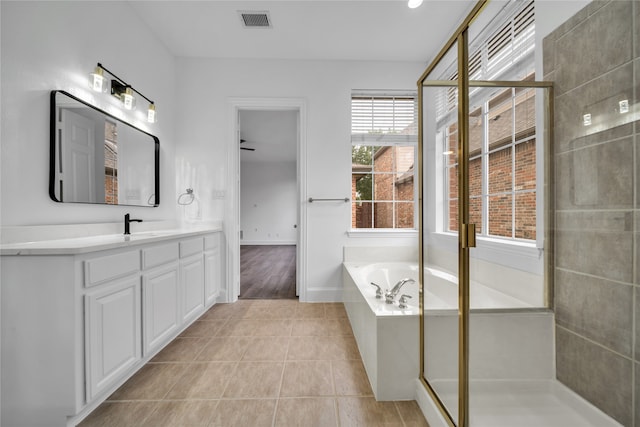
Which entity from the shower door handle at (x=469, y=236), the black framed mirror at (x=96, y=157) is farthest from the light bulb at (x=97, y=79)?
the shower door handle at (x=469, y=236)

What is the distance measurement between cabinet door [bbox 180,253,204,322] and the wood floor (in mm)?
863

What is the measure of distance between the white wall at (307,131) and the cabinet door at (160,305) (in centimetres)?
106

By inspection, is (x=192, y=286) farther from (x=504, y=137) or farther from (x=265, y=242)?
(x=265, y=242)

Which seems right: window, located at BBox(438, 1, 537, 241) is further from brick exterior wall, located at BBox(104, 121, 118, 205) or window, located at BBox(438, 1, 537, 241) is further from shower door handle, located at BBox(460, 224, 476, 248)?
brick exterior wall, located at BBox(104, 121, 118, 205)

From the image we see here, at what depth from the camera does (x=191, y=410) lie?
1.39m

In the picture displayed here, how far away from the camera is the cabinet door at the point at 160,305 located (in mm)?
1681

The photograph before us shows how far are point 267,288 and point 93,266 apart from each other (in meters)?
2.44

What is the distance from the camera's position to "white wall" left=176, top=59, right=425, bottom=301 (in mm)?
3041

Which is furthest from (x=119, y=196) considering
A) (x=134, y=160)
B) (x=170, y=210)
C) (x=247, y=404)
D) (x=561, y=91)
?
(x=561, y=91)

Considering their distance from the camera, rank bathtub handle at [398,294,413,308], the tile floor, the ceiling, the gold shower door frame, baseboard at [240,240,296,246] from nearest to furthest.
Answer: the gold shower door frame
the tile floor
bathtub handle at [398,294,413,308]
the ceiling
baseboard at [240,240,296,246]

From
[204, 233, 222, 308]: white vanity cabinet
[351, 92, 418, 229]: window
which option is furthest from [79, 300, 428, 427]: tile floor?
[351, 92, 418, 229]: window

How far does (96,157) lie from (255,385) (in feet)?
6.38

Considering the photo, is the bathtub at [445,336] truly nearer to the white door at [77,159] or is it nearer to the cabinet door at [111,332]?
the cabinet door at [111,332]

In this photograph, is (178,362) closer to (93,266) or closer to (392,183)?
(93,266)
